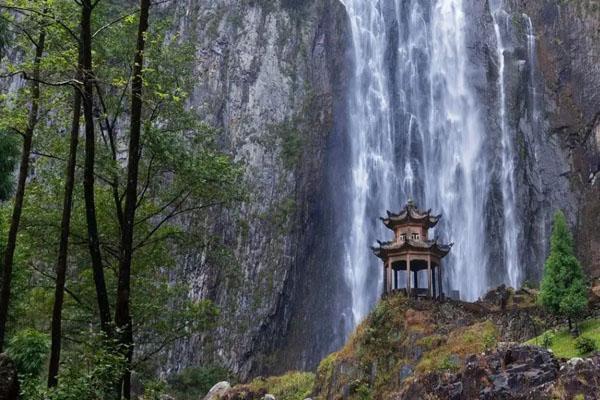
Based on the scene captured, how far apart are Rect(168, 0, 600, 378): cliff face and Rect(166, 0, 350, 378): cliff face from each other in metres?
0.08

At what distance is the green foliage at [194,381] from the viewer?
3431cm

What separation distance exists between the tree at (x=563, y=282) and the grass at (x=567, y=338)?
0.43 m

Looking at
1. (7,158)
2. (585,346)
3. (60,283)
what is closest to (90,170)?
(60,283)

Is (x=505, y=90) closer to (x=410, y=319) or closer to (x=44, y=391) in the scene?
(x=410, y=319)

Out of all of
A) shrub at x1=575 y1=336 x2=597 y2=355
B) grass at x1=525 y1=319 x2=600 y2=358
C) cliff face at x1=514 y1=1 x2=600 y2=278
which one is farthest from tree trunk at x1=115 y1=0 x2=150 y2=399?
cliff face at x1=514 y1=1 x2=600 y2=278

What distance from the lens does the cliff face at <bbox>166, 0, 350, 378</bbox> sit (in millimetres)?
40656

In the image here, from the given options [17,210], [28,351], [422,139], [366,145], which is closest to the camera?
[28,351]

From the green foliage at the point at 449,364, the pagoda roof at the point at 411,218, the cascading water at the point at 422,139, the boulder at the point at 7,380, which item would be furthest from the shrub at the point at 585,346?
the cascading water at the point at 422,139

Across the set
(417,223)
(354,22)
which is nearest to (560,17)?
(354,22)

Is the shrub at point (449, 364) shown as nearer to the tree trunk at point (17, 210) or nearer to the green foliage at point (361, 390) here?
the green foliage at point (361, 390)

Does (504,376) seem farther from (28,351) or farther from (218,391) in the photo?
(218,391)

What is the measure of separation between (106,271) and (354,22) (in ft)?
128

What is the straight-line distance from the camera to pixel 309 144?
47.5 meters

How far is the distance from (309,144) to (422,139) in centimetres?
801
